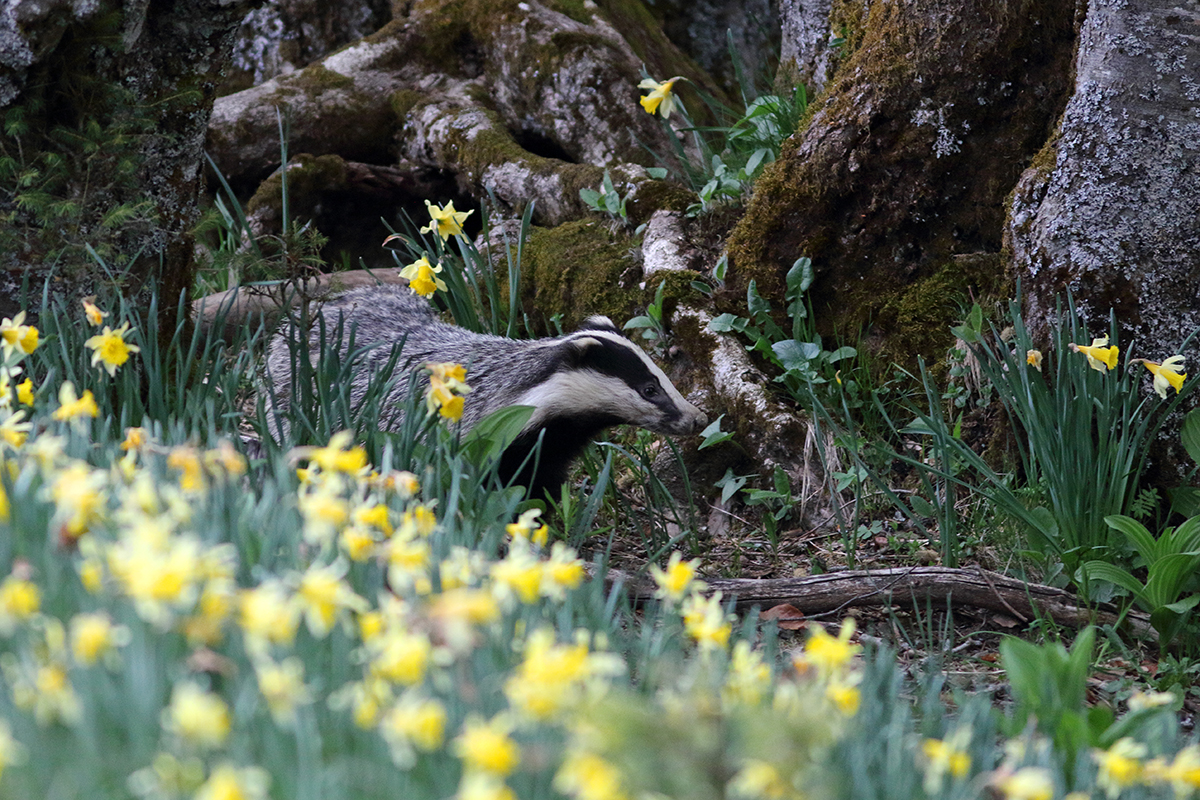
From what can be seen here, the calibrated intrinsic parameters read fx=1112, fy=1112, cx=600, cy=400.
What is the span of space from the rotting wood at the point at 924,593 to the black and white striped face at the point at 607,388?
2.95 feet

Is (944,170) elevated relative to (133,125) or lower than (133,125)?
lower

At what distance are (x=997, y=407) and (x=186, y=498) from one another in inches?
109

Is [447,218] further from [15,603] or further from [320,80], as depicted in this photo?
[320,80]

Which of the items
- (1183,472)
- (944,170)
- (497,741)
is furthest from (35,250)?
(1183,472)

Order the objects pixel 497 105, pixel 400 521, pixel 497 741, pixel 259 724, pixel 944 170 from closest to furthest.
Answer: pixel 497 741 < pixel 259 724 < pixel 400 521 < pixel 944 170 < pixel 497 105

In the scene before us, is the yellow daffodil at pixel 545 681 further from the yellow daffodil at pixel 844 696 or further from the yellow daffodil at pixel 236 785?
the yellow daffodil at pixel 844 696

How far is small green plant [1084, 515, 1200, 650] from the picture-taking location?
285cm

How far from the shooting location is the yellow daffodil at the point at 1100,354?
287 cm

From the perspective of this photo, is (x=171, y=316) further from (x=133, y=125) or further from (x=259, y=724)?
(x=259, y=724)

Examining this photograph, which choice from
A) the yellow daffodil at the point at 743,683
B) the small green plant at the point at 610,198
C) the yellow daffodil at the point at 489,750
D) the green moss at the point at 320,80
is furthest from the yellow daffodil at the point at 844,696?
the green moss at the point at 320,80

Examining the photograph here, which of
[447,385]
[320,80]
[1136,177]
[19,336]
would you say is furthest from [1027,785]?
[320,80]

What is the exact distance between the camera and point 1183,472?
10.6 ft

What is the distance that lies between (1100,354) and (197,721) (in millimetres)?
2511

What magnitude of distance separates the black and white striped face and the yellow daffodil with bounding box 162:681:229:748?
8.85 ft
